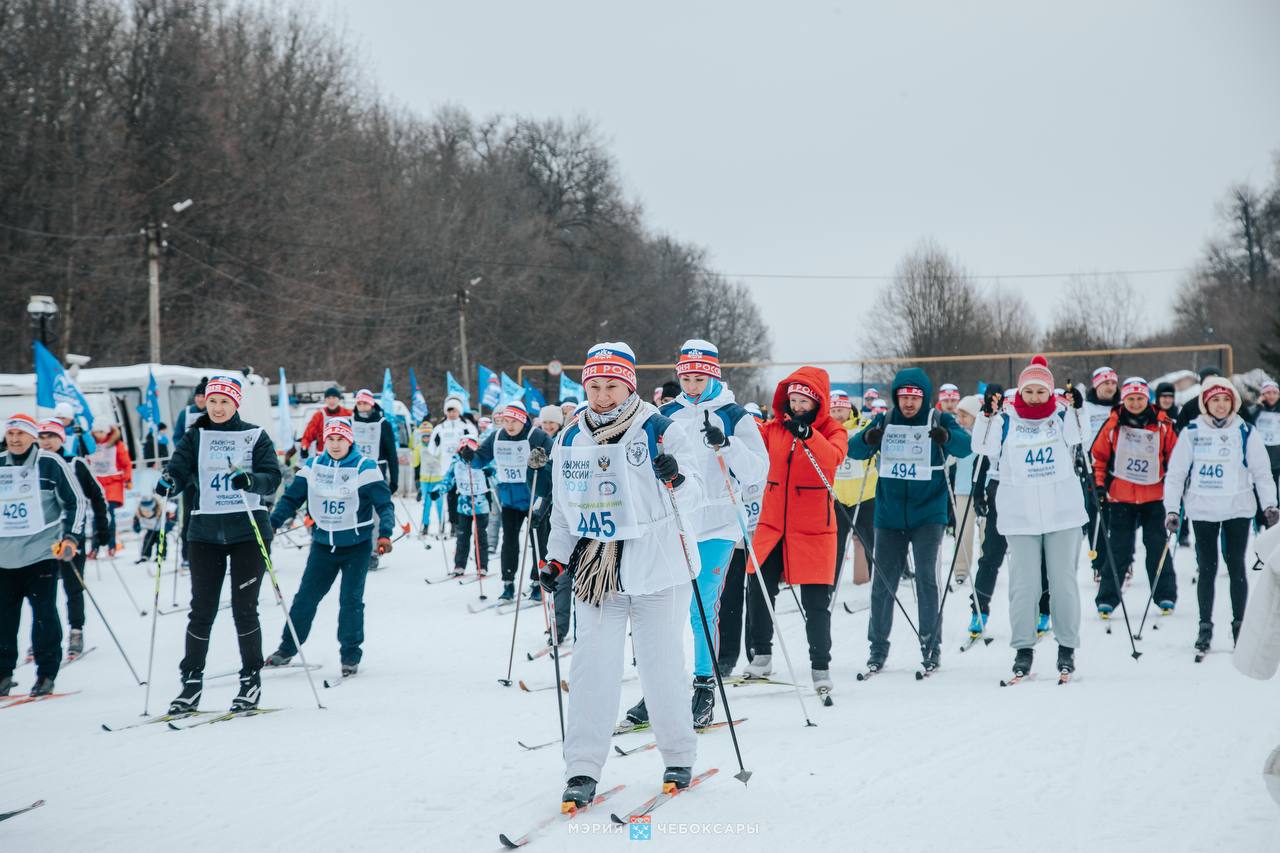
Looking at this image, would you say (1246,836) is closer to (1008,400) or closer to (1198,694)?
(1198,694)

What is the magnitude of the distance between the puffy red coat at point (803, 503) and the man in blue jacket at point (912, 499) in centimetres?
75

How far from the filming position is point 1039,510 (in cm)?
726

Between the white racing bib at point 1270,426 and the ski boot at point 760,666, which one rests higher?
the white racing bib at point 1270,426

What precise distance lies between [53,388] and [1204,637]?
46.6 feet

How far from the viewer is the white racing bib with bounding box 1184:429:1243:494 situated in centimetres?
819

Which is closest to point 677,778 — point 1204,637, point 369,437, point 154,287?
point 1204,637

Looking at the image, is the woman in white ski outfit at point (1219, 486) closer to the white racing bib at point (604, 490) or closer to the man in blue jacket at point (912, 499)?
the man in blue jacket at point (912, 499)

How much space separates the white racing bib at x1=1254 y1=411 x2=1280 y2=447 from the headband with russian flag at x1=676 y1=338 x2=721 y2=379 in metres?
8.86

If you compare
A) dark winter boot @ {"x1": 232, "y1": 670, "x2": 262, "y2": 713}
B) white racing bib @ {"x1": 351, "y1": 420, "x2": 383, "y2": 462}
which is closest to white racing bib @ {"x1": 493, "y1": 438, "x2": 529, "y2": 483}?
white racing bib @ {"x1": 351, "y1": 420, "x2": 383, "y2": 462}

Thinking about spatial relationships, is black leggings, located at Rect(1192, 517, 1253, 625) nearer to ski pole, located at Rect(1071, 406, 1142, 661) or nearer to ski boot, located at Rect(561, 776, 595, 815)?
ski pole, located at Rect(1071, 406, 1142, 661)

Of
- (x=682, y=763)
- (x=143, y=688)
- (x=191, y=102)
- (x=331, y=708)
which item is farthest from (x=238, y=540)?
(x=191, y=102)

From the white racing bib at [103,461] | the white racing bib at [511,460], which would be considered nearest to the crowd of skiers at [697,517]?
the white racing bib at [511,460]

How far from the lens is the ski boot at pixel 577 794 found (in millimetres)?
4535

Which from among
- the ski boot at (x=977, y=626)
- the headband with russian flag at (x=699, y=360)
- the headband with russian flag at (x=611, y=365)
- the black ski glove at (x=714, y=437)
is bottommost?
the ski boot at (x=977, y=626)
